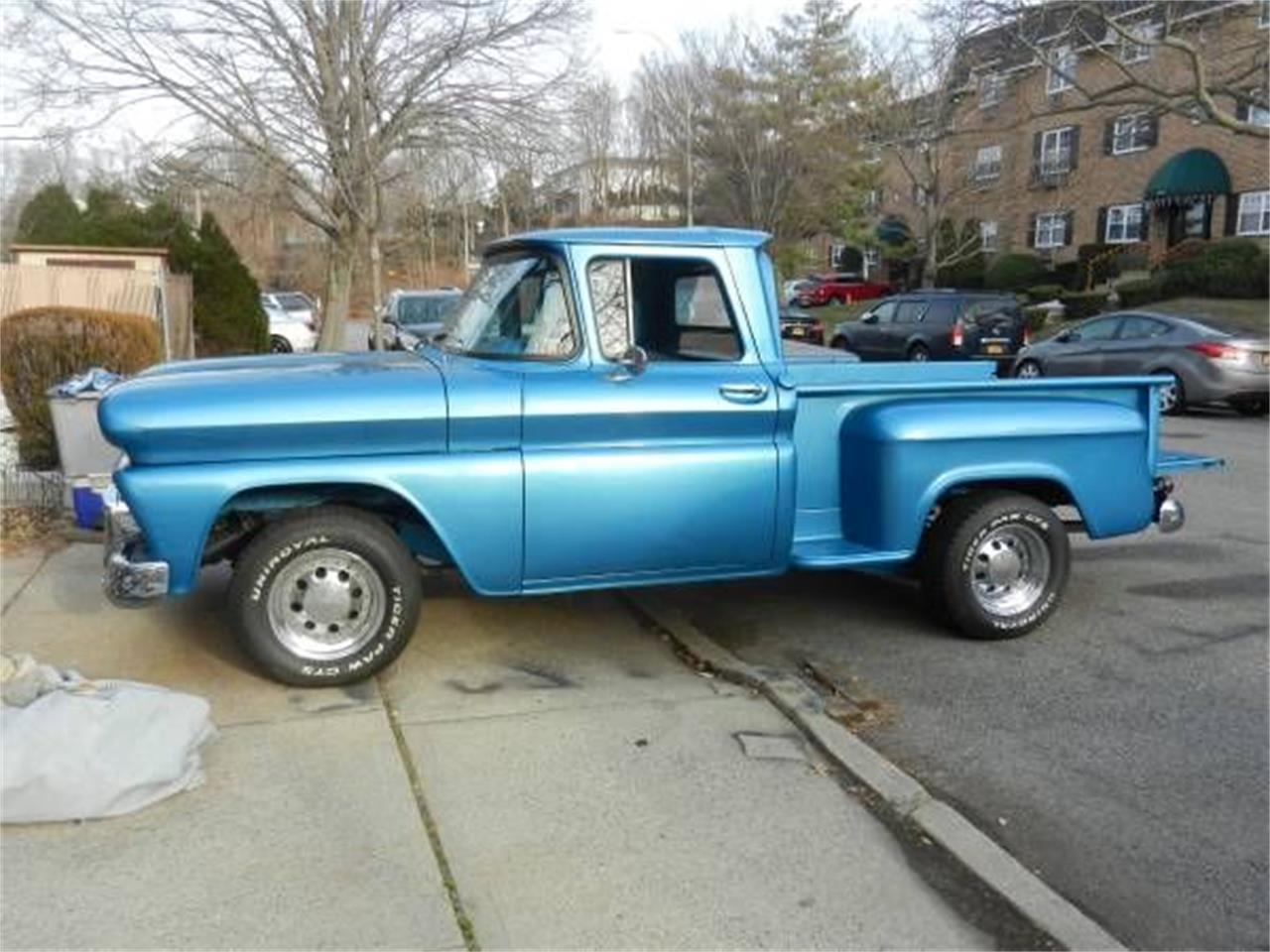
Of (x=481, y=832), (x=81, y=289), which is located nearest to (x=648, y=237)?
(x=481, y=832)

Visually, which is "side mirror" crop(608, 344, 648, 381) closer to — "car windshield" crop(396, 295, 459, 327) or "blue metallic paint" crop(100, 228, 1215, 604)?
"blue metallic paint" crop(100, 228, 1215, 604)

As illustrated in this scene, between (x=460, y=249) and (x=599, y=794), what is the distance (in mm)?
44631

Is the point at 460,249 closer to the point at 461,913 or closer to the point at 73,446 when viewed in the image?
the point at 73,446

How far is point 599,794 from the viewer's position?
384 cm

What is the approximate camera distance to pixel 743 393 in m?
4.95

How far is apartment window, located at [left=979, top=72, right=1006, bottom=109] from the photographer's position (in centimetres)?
3331

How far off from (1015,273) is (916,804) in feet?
134

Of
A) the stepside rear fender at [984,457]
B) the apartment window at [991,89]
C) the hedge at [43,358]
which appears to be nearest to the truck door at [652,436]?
the stepside rear fender at [984,457]

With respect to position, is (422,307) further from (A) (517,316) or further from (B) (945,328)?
(A) (517,316)

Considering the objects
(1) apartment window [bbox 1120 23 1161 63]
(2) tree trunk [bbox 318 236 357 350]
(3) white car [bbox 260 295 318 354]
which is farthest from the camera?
(3) white car [bbox 260 295 318 354]

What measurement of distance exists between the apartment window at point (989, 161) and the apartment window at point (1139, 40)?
1093cm

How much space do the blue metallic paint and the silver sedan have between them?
9.94 meters

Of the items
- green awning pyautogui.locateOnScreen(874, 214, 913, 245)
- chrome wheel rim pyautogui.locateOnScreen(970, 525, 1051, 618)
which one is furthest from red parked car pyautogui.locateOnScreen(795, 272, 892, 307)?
chrome wheel rim pyautogui.locateOnScreen(970, 525, 1051, 618)

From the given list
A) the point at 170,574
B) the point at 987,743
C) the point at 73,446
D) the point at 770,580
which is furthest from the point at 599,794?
the point at 73,446
